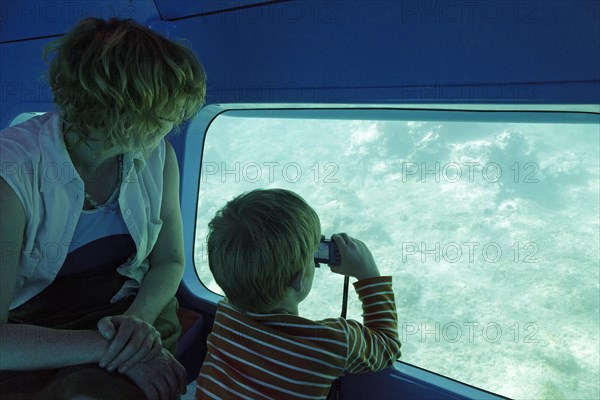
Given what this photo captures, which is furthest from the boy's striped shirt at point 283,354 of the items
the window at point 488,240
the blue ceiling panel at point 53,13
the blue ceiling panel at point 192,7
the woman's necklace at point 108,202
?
the window at point 488,240

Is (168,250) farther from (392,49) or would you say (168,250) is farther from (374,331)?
(392,49)

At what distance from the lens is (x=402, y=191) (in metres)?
39.5

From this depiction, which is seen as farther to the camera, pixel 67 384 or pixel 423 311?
pixel 423 311

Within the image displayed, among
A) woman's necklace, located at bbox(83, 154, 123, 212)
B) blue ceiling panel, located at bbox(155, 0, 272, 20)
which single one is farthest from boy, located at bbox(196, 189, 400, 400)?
blue ceiling panel, located at bbox(155, 0, 272, 20)

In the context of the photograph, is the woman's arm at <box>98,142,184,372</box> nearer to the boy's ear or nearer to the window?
the boy's ear

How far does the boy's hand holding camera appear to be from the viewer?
126 centimetres

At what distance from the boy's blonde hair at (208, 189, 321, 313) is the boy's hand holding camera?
0.17 m

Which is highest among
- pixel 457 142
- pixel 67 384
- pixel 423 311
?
pixel 457 142

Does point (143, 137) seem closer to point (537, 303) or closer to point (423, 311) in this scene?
point (423, 311)

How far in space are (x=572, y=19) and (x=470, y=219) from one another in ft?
122

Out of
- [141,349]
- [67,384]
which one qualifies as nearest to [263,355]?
[141,349]

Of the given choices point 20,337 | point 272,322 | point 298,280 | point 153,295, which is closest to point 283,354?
point 272,322

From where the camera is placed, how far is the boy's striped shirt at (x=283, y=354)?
1.05m

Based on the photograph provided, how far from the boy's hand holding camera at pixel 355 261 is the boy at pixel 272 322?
5.5 inches
